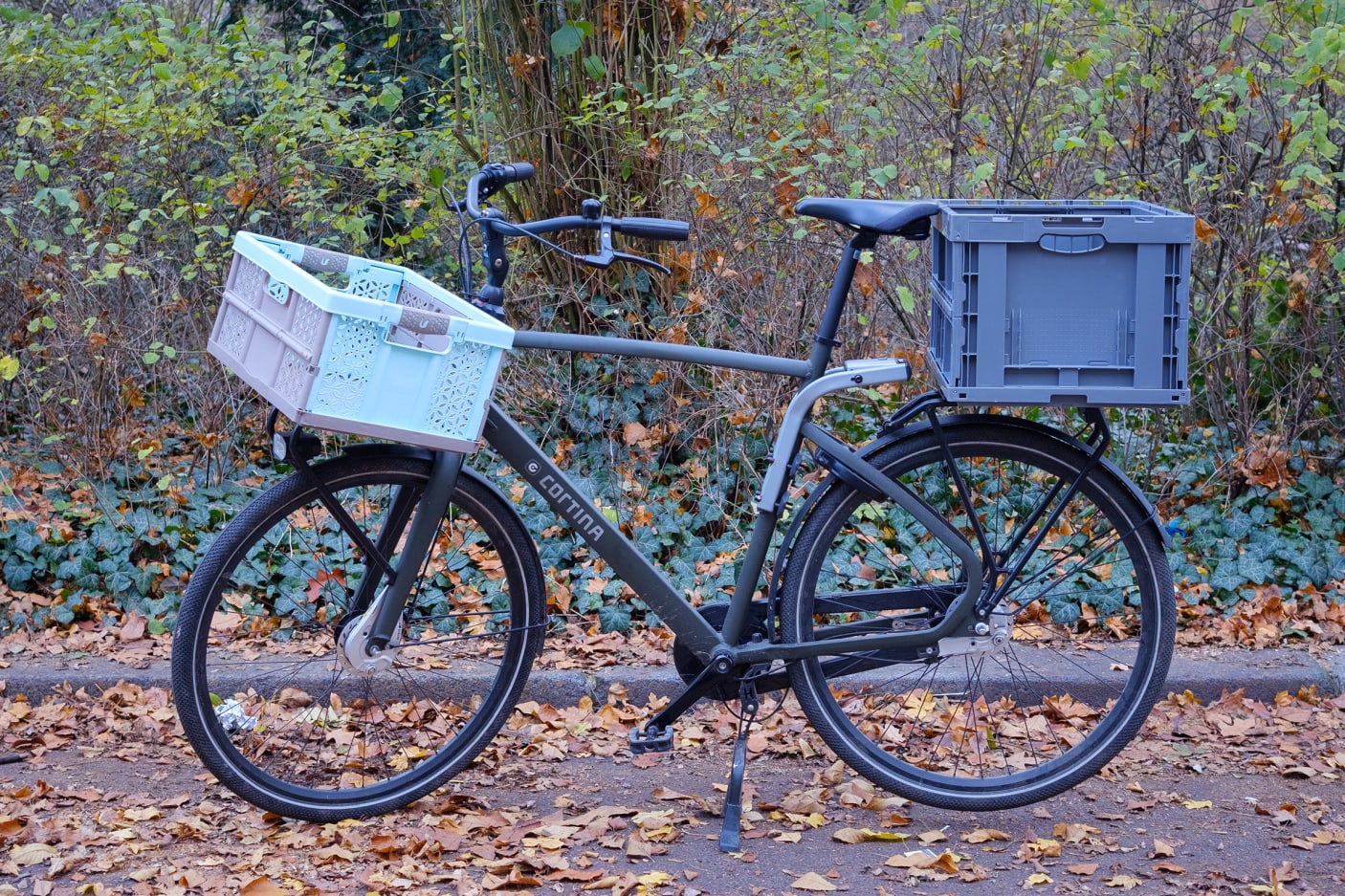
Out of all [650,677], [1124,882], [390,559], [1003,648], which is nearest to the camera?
[1124,882]

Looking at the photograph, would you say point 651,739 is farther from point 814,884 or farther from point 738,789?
point 814,884

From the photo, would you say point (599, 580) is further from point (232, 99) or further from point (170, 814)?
point (232, 99)

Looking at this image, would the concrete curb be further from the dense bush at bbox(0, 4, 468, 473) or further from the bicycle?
the dense bush at bbox(0, 4, 468, 473)

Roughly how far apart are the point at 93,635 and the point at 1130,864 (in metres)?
3.65

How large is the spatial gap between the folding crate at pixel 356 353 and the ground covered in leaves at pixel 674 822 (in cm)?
111

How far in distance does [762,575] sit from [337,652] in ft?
3.81

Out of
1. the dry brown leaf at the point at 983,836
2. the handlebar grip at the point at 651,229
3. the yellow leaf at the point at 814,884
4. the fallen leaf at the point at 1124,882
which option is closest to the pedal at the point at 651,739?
the yellow leaf at the point at 814,884

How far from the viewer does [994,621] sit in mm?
3445

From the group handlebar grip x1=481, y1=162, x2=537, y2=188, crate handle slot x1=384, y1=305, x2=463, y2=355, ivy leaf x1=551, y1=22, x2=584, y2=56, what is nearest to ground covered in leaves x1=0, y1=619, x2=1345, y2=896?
crate handle slot x1=384, y1=305, x2=463, y2=355

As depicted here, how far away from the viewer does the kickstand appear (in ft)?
10.9

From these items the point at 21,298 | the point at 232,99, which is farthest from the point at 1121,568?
the point at 21,298

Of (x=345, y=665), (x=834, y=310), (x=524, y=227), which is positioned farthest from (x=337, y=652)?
(x=834, y=310)

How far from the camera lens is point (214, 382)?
5648 mm

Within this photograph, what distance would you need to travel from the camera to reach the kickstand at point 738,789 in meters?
3.33
